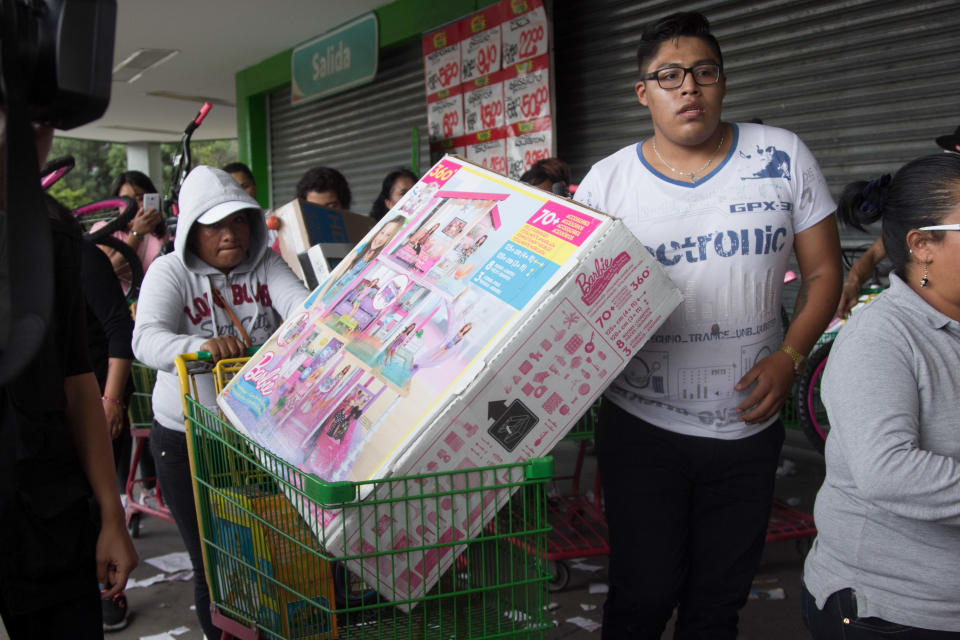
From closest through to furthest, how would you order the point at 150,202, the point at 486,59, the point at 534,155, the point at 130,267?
the point at 130,267 < the point at 150,202 < the point at 534,155 < the point at 486,59

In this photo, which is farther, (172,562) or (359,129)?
(359,129)

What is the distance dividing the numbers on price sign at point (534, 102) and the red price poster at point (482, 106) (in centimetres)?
31

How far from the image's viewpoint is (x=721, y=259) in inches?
87.7

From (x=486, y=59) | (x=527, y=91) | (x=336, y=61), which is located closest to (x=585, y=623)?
(x=527, y=91)

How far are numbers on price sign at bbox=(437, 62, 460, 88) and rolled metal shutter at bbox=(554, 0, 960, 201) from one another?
1.89m

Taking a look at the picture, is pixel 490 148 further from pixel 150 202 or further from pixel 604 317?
pixel 604 317

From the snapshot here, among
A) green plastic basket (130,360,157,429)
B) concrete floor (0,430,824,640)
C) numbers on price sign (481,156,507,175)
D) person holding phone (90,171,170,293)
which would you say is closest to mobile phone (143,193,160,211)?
person holding phone (90,171,170,293)

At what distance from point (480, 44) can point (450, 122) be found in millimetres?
879

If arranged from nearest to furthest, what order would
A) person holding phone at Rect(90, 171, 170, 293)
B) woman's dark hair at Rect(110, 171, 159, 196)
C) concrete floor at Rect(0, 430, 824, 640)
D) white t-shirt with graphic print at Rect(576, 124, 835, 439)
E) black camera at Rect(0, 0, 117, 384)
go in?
1. black camera at Rect(0, 0, 117, 384)
2. white t-shirt with graphic print at Rect(576, 124, 835, 439)
3. concrete floor at Rect(0, 430, 824, 640)
4. person holding phone at Rect(90, 171, 170, 293)
5. woman's dark hair at Rect(110, 171, 159, 196)

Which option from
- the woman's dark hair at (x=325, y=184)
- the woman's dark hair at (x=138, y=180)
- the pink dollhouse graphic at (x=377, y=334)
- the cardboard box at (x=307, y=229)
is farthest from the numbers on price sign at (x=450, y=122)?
the pink dollhouse graphic at (x=377, y=334)

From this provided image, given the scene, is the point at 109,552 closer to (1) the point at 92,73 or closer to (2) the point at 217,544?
(2) the point at 217,544

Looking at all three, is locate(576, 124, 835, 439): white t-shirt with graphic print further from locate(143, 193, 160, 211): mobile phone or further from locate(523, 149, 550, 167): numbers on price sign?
locate(523, 149, 550, 167): numbers on price sign

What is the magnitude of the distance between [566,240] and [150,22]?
33.2 ft

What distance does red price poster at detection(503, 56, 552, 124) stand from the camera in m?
7.09
